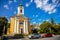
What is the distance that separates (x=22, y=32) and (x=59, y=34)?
0.92 meters

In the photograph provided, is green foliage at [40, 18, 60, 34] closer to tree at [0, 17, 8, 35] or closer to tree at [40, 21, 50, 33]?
tree at [40, 21, 50, 33]

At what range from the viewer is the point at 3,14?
10.5 ft

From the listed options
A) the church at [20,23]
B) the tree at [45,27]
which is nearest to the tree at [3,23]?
the church at [20,23]

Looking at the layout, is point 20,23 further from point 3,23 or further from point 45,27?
point 45,27

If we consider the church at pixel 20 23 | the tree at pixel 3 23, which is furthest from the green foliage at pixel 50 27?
the tree at pixel 3 23

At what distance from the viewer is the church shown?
10.2 feet

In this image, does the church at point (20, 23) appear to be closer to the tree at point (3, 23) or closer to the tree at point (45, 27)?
the tree at point (3, 23)

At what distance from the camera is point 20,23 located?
3.13 m

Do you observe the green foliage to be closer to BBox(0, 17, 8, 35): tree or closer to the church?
the church

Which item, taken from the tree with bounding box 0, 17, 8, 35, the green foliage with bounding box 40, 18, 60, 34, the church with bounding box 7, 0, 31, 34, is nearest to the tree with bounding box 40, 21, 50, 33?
the green foliage with bounding box 40, 18, 60, 34

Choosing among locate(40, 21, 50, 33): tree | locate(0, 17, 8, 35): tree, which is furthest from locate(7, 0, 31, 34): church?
locate(40, 21, 50, 33): tree

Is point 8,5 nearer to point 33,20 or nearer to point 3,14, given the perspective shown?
point 3,14

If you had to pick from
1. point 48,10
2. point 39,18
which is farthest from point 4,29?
point 48,10

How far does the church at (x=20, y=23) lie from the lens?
3100 millimetres
